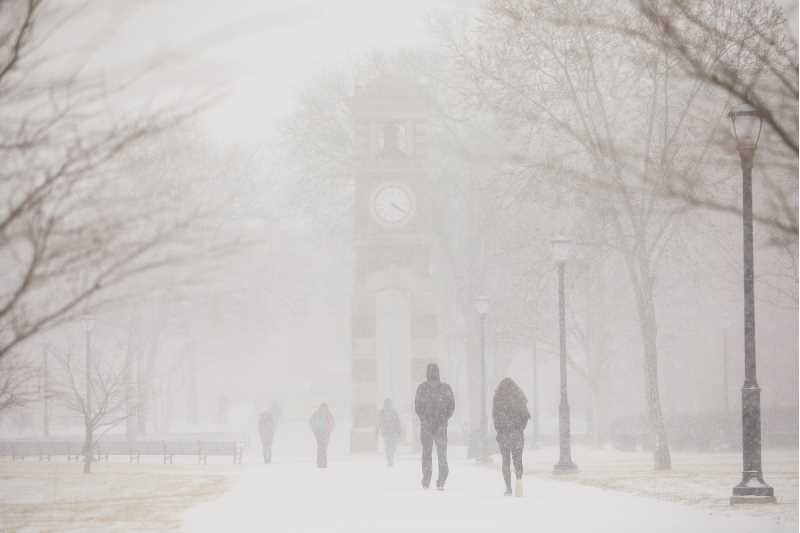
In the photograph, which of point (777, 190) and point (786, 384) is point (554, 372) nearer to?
point (786, 384)

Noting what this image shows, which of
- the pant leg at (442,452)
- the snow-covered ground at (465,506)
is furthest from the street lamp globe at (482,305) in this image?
the pant leg at (442,452)

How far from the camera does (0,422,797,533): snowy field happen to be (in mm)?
13383

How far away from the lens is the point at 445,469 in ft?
60.6

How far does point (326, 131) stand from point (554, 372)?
27.4 m

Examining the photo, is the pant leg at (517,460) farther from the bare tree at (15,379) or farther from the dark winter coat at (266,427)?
the dark winter coat at (266,427)

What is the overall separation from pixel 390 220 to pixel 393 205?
0.51 m

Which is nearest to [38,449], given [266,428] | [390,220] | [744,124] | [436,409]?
[266,428]

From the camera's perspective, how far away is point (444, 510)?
595 inches

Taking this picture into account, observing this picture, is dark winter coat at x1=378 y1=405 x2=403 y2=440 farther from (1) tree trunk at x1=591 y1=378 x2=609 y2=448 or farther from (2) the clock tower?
(1) tree trunk at x1=591 y1=378 x2=609 y2=448

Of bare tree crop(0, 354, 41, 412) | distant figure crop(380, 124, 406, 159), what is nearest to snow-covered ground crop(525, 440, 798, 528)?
bare tree crop(0, 354, 41, 412)

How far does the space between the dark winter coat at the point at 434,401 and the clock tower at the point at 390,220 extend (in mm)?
20329

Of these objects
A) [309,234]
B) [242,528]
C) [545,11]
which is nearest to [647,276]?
[545,11]

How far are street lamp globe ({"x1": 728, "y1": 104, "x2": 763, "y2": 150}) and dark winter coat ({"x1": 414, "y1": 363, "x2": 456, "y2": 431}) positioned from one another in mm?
5810

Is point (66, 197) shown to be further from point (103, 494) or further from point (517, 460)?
point (103, 494)
